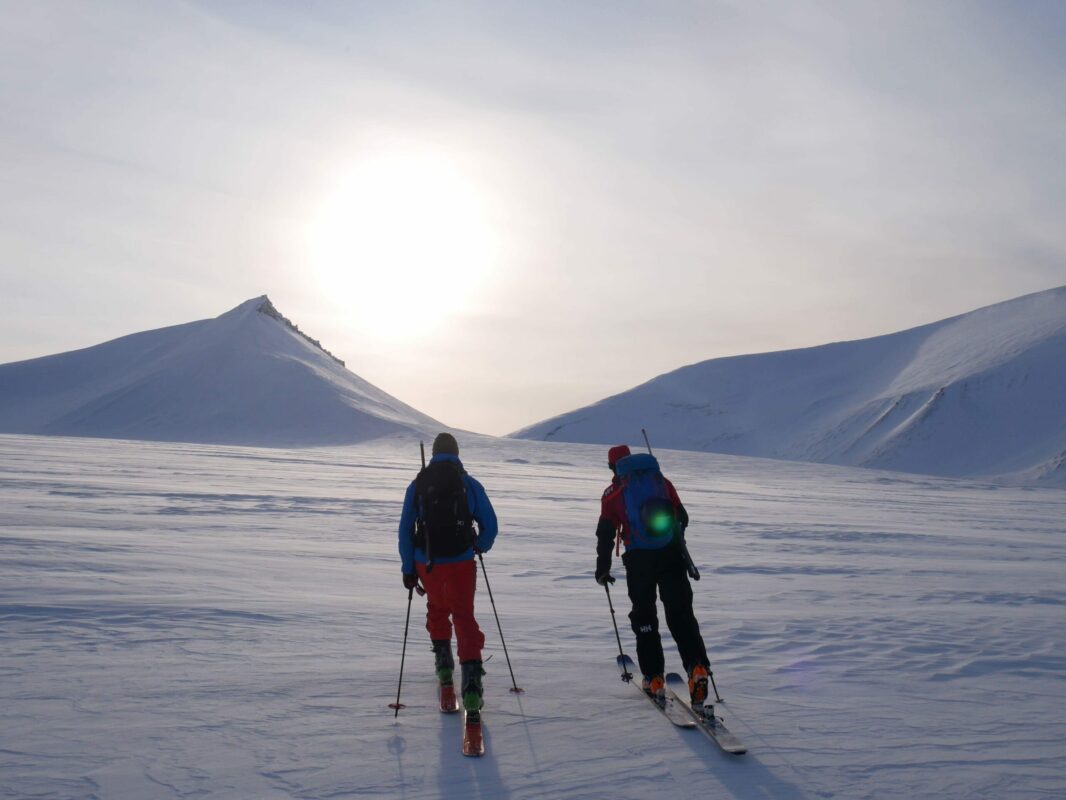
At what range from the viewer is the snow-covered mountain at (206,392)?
8269 cm

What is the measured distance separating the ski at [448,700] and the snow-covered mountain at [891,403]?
74.6 m

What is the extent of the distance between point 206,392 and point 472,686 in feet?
306

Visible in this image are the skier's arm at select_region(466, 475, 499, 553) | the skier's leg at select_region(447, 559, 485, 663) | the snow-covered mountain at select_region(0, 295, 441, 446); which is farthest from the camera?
the snow-covered mountain at select_region(0, 295, 441, 446)

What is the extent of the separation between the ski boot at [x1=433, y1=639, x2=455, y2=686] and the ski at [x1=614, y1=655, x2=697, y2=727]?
52.1 inches

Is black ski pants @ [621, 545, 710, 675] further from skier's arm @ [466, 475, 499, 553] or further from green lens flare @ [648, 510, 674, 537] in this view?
skier's arm @ [466, 475, 499, 553]

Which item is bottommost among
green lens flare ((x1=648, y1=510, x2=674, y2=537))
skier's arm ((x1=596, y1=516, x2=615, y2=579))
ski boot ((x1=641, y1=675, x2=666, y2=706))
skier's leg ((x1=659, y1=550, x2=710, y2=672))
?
ski boot ((x1=641, y1=675, x2=666, y2=706))

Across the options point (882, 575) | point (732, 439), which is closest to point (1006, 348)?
point (732, 439)

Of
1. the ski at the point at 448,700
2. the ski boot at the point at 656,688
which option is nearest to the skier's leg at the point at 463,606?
the ski at the point at 448,700

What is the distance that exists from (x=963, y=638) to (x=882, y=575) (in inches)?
176

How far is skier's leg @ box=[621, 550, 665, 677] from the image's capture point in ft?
20.7

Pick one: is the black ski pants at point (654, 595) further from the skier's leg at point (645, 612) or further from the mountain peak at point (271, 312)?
the mountain peak at point (271, 312)

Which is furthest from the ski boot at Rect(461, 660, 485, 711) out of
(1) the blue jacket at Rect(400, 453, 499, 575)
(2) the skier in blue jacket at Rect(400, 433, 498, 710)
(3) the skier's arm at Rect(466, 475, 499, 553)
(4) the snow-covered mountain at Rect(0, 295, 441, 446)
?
(4) the snow-covered mountain at Rect(0, 295, 441, 446)

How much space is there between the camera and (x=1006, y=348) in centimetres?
10550

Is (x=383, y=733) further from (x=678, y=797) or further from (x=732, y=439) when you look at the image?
(x=732, y=439)
